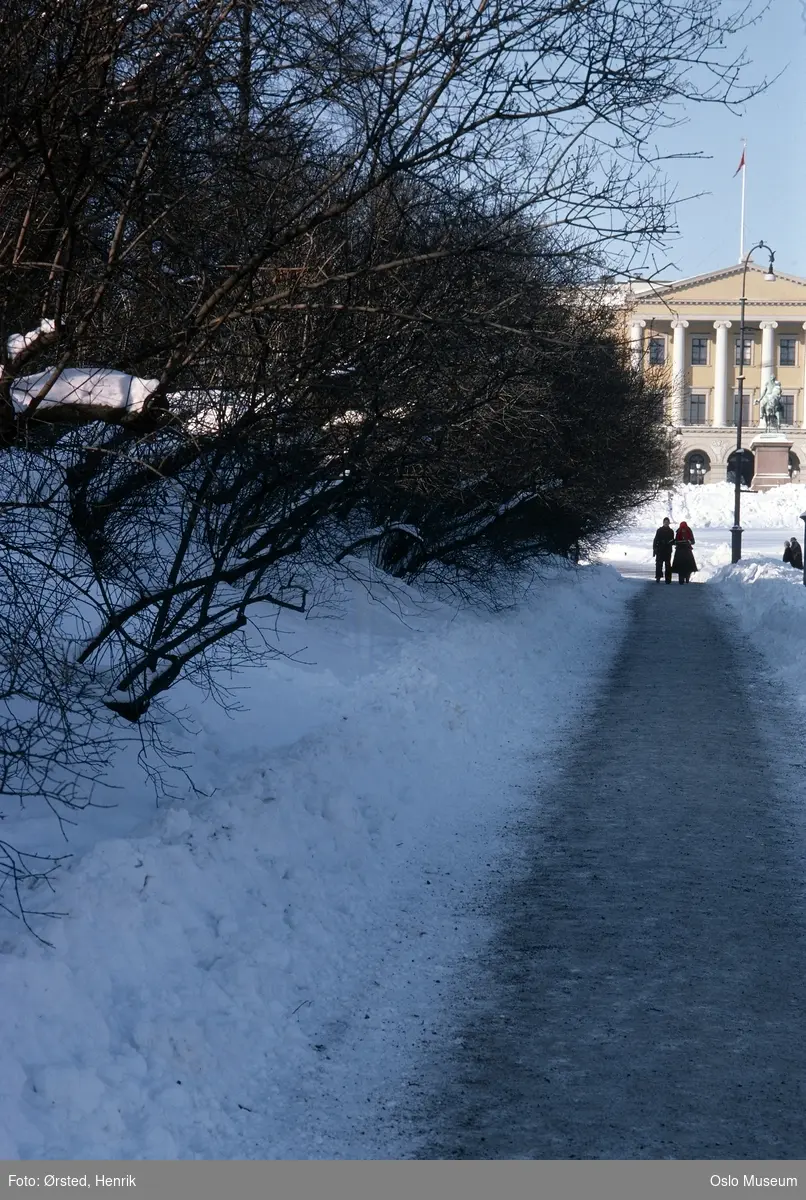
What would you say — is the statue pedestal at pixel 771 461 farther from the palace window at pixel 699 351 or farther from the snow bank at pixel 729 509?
the palace window at pixel 699 351

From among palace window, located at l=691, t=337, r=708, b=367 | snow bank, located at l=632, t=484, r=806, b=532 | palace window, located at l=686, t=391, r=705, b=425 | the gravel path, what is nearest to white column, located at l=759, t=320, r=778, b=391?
palace window, located at l=691, t=337, r=708, b=367

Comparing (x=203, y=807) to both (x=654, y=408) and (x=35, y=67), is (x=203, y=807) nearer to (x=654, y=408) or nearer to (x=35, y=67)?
(x=35, y=67)

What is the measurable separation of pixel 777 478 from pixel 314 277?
73362 millimetres

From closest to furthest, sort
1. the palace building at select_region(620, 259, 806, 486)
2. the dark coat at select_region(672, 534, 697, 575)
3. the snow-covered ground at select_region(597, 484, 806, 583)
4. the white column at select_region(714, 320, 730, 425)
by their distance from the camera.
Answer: the dark coat at select_region(672, 534, 697, 575) → the snow-covered ground at select_region(597, 484, 806, 583) → the palace building at select_region(620, 259, 806, 486) → the white column at select_region(714, 320, 730, 425)

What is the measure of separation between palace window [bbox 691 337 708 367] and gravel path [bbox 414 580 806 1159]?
10113 centimetres

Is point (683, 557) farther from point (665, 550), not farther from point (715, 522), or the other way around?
point (715, 522)

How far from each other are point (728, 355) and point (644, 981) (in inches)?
4187

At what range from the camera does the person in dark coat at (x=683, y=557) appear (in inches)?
1592

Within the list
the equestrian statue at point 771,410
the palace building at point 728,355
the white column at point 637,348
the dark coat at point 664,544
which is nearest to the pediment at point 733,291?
the palace building at point 728,355

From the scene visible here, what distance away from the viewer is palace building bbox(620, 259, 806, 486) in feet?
347

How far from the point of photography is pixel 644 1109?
5.17m

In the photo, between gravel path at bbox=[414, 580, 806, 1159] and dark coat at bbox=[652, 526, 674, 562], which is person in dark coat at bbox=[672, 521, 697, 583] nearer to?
dark coat at bbox=[652, 526, 674, 562]

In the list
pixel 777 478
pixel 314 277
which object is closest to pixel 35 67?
pixel 314 277

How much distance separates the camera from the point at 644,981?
6629mm
